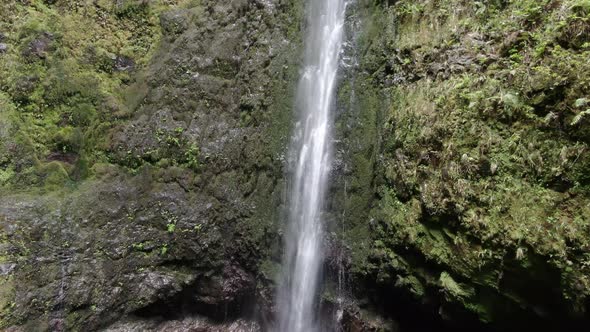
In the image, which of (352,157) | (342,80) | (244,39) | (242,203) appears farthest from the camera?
(244,39)

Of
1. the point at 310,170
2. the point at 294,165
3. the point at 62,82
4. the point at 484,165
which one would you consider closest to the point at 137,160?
the point at 62,82

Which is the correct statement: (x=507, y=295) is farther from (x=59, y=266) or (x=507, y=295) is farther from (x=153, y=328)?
(x=59, y=266)

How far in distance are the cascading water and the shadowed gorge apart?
4 cm

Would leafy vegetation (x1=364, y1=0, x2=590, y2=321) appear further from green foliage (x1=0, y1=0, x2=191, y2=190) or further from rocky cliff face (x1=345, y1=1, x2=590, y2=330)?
green foliage (x1=0, y1=0, x2=191, y2=190)

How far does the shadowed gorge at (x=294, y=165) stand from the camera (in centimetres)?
401

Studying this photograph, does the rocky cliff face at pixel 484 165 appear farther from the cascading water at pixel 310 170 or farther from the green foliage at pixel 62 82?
the green foliage at pixel 62 82

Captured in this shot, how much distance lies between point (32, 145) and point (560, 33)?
328 inches

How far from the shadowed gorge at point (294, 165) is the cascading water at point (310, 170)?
4cm

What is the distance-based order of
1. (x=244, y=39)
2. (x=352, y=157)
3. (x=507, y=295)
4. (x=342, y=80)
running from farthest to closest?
(x=244, y=39) → (x=342, y=80) → (x=352, y=157) → (x=507, y=295)

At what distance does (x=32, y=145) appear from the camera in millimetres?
7145

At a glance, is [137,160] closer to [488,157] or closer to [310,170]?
[310,170]

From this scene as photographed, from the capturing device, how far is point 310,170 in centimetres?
679

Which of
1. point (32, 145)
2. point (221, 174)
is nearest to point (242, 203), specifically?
point (221, 174)

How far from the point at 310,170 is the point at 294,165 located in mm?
407
